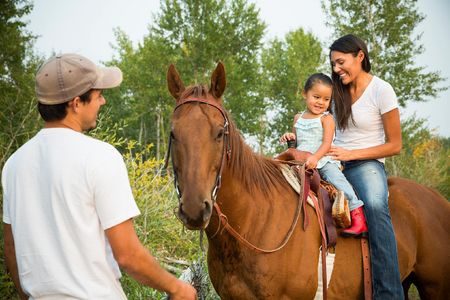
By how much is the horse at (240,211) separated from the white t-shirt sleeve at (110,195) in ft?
2.72

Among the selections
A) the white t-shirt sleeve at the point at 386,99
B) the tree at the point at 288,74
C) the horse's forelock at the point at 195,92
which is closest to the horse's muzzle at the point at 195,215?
the horse's forelock at the point at 195,92

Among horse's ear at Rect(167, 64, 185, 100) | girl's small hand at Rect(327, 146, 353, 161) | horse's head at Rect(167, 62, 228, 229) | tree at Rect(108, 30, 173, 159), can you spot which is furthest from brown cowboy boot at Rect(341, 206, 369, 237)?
tree at Rect(108, 30, 173, 159)

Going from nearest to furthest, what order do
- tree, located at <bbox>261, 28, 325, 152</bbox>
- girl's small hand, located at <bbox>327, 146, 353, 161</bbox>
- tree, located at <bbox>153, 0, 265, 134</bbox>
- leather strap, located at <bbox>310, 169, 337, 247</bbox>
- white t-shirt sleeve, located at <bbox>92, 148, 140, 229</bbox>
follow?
1. white t-shirt sleeve, located at <bbox>92, 148, 140, 229</bbox>
2. leather strap, located at <bbox>310, 169, 337, 247</bbox>
3. girl's small hand, located at <bbox>327, 146, 353, 161</bbox>
4. tree, located at <bbox>153, 0, 265, 134</bbox>
5. tree, located at <bbox>261, 28, 325, 152</bbox>

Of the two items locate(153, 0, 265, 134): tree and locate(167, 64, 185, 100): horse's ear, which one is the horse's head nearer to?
locate(167, 64, 185, 100): horse's ear

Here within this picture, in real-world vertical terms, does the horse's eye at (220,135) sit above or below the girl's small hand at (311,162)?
above

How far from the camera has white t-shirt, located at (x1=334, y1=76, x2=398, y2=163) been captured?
11.8ft

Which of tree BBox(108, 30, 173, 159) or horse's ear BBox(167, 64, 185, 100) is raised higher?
tree BBox(108, 30, 173, 159)

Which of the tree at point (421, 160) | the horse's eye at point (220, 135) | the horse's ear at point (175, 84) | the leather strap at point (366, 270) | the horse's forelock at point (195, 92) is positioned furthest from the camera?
the tree at point (421, 160)

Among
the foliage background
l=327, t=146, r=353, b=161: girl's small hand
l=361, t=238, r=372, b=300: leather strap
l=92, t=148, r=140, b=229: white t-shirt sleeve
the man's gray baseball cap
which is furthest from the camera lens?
the foliage background

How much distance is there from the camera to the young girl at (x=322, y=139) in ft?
11.0

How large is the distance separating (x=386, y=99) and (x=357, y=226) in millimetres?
1205

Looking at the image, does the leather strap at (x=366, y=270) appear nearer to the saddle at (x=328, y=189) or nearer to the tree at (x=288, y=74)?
the saddle at (x=328, y=189)

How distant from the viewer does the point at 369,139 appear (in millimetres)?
3754

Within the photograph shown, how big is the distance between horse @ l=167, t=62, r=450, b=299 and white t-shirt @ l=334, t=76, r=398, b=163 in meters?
0.88
